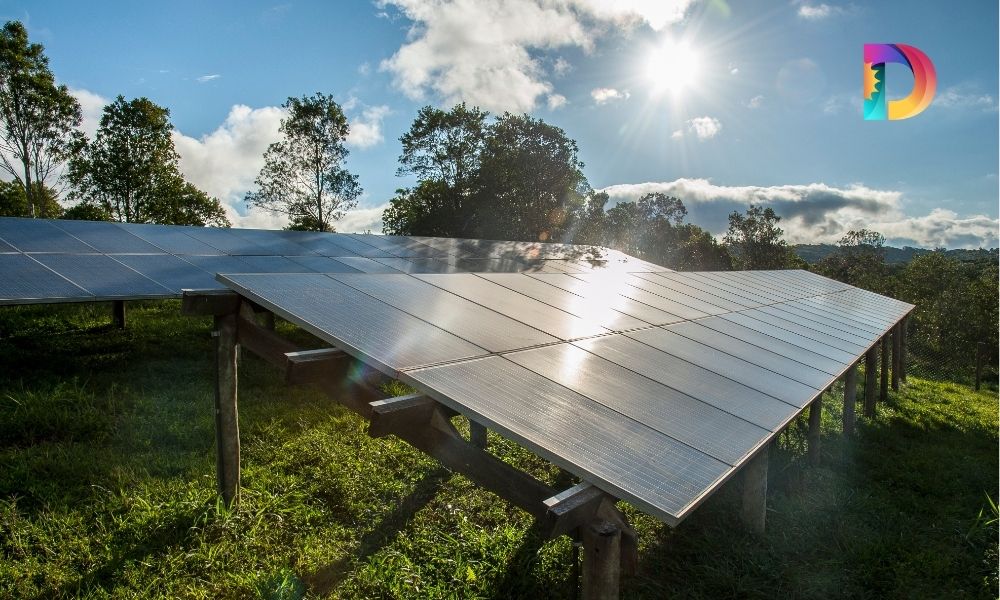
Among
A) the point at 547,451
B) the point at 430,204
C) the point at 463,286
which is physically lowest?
the point at 547,451

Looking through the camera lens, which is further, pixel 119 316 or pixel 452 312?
pixel 119 316

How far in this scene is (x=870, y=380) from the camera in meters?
12.2

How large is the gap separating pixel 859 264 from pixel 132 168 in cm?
6531

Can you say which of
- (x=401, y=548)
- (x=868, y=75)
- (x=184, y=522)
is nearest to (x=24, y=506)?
(x=184, y=522)

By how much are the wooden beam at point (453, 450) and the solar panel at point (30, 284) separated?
7258 millimetres

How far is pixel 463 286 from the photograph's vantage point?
21.2ft

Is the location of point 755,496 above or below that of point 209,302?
below

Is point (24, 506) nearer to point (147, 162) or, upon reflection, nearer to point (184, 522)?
point (184, 522)

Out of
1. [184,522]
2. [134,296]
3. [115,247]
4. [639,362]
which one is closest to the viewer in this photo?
[639,362]

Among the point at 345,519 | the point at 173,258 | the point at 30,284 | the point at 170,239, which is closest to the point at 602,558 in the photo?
the point at 345,519

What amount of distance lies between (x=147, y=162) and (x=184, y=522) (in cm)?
3108

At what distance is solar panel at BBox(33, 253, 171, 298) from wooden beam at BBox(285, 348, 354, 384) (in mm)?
6501

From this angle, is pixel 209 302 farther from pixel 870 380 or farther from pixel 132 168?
pixel 132 168

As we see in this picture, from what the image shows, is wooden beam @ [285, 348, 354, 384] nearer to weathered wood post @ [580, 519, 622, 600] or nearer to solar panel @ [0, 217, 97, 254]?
weathered wood post @ [580, 519, 622, 600]
